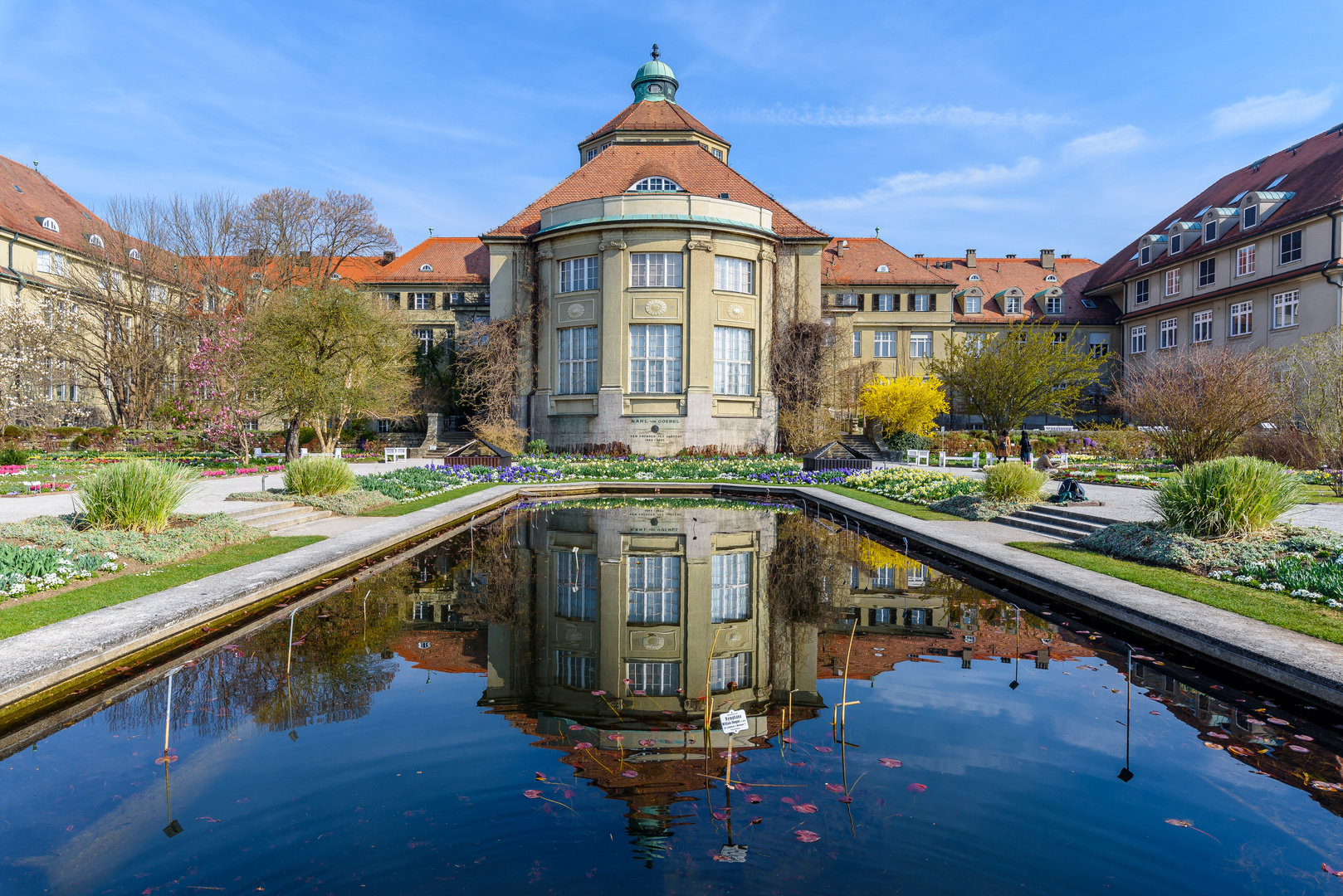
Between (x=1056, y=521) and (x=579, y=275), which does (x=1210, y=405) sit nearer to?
(x=1056, y=521)

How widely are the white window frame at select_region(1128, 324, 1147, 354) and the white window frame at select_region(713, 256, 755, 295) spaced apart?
26.8 metres

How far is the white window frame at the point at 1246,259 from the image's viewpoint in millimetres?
35875

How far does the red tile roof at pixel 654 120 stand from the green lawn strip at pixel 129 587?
3452 centimetres

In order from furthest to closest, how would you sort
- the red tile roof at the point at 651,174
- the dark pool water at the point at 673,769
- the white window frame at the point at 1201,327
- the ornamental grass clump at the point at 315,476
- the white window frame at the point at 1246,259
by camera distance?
1. the white window frame at the point at 1201,327
2. the red tile roof at the point at 651,174
3. the white window frame at the point at 1246,259
4. the ornamental grass clump at the point at 315,476
5. the dark pool water at the point at 673,769

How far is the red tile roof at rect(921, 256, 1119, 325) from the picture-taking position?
1932 inches

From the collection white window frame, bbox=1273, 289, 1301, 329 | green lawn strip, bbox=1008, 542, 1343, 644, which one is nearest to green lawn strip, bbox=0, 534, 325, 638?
green lawn strip, bbox=1008, 542, 1343, 644

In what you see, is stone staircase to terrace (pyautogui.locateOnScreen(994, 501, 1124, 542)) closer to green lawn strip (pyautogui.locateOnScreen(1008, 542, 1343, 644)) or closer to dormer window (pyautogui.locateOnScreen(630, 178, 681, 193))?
green lawn strip (pyautogui.locateOnScreen(1008, 542, 1343, 644))

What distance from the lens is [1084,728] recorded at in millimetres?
5176

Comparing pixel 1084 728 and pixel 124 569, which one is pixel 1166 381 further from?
pixel 124 569

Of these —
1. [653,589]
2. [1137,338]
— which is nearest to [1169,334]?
[1137,338]

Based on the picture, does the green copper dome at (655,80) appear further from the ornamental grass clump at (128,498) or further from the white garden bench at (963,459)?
the ornamental grass clump at (128,498)

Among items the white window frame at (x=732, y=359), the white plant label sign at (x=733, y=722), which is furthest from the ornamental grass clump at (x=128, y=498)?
the white window frame at (x=732, y=359)

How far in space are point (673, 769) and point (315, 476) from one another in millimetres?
13730

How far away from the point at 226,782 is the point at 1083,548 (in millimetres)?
11491
